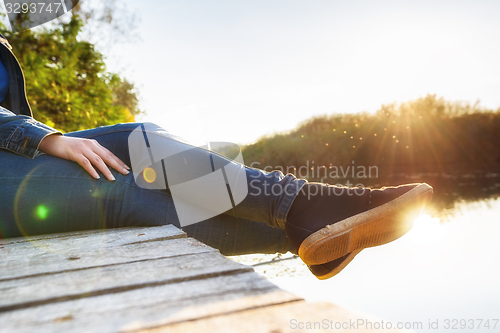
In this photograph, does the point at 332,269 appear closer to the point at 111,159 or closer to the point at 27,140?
the point at 111,159

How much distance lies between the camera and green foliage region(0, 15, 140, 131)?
2857 mm

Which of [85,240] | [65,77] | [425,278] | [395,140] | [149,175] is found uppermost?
[65,77]

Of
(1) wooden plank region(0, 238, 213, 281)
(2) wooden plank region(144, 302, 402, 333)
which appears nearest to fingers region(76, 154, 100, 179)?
(1) wooden plank region(0, 238, 213, 281)

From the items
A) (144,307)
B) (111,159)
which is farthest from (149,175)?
(144,307)

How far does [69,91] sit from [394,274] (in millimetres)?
3235

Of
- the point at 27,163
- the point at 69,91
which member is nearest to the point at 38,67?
the point at 69,91

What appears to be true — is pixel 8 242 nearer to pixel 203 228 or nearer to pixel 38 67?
pixel 203 228

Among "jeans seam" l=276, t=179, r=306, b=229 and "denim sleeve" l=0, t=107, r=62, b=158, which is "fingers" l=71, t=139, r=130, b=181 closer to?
"denim sleeve" l=0, t=107, r=62, b=158

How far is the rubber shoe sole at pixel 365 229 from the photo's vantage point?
2.66 ft

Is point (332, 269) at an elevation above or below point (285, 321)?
below

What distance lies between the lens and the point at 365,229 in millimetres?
851

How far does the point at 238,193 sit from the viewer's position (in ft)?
2.81

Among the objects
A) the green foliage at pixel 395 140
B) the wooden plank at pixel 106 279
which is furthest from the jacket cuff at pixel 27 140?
the green foliage at pixel 395 140

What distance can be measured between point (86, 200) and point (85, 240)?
153 mm
